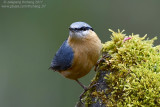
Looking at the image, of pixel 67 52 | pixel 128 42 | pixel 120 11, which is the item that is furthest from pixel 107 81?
pixel 120 11

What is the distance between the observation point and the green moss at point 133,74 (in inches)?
111

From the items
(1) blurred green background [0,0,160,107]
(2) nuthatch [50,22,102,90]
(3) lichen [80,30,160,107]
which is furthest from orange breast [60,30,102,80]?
(1) blurred green background [0,0,160,107]

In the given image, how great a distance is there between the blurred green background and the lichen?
4.18 metres

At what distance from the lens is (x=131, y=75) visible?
3.05 m

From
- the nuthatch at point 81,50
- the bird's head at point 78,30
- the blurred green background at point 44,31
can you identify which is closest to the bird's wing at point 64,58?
the nuthatch at point 81,50

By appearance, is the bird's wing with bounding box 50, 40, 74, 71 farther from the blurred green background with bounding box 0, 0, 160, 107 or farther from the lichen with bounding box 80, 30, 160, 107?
the blurred green background with bounding box 0, 0, 160, 107

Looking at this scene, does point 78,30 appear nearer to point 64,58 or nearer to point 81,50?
A: point 81,50

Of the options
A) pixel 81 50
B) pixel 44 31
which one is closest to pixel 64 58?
pixel 81 50

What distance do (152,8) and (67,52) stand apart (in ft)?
15.6

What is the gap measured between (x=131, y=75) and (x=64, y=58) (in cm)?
157

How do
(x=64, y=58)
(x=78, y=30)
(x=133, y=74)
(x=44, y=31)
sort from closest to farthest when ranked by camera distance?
1. (x=133, y=74)
2. (x=78, y=30)
3. (x=64, y=58)
4. (x=44, y=31)

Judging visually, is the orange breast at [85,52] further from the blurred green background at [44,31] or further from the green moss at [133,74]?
the blurred green background at [44,31]

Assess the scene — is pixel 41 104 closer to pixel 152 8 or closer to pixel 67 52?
pixel 67 52

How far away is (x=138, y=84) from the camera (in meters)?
2.88
